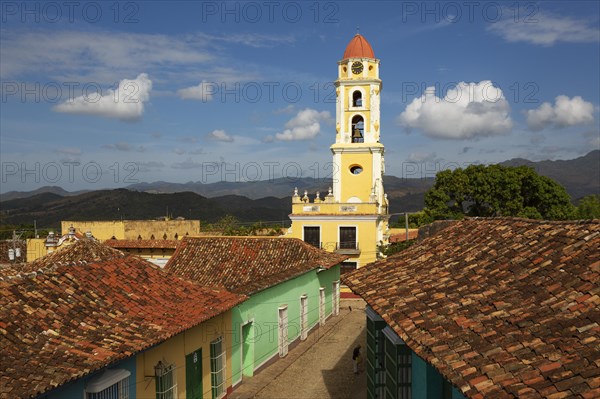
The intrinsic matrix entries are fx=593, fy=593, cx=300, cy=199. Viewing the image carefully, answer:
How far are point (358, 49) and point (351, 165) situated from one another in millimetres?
6038

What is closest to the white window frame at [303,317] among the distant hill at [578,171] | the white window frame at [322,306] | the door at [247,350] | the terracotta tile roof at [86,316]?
the white window frame at [322,306]

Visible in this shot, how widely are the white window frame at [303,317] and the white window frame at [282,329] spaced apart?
1.49 metres

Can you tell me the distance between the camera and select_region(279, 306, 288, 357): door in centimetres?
1586

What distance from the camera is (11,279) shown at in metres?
8.60

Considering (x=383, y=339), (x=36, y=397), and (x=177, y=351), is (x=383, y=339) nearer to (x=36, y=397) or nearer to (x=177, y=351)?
(x=177, y=351)

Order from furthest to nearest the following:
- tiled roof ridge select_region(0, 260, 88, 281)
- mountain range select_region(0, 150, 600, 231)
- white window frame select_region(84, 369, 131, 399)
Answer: mountain range select_region(0, 150, 600, 231) → tiled roof ridge select_region(0, 260, 88, 281) → white window frame select_region(84, 369, 131, 399)

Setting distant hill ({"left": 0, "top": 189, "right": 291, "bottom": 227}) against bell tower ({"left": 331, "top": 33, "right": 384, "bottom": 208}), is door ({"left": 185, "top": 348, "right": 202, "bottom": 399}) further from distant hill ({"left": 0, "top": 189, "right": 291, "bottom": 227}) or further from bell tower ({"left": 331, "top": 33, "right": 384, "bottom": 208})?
distant hill ({"left": 0, "top": 189, "right": 291, "bottom": 227})

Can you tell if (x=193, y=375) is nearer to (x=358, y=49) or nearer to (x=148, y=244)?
(x=148, y=244)

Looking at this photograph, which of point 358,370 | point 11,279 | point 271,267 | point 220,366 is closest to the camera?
point 11,279

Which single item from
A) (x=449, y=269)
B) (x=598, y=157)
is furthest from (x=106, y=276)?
(x=598, y=157)

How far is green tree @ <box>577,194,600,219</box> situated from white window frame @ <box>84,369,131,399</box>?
1099 inches

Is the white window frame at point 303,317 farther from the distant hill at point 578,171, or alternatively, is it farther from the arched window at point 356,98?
the distant hill at point 578,171

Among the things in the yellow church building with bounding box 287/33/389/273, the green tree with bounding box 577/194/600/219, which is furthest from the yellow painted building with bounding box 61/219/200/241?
the green tree with bounding box 577/194/600/219

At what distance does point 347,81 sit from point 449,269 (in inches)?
943
